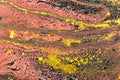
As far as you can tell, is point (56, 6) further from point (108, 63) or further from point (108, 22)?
point (108, 63)

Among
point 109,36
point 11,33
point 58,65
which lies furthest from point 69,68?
point 11,33

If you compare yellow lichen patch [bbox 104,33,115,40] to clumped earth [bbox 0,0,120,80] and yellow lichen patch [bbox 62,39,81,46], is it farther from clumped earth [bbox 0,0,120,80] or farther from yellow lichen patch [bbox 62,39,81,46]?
yellow lichen patch [bbox 62,39,81,46]

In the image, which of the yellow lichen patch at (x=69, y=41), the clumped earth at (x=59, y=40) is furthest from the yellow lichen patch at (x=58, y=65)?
the yellow lichen patch at (x=69, y=41)

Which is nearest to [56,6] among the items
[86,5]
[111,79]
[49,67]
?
[86,5]

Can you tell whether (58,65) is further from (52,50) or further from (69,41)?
(69,41)

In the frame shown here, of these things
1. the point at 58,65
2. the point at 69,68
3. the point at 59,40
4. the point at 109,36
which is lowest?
the point at 69,68

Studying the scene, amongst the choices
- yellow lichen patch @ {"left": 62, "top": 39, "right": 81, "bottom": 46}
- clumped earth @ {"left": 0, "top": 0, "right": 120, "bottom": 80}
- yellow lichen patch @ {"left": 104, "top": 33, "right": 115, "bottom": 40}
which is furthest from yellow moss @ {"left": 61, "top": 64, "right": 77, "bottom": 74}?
yellow lichen patch @ {"left": 104, "top": 33, "right": 115, "bottom": 40}

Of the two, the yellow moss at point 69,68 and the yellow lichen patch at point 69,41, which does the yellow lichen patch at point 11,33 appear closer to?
the yellow lichen patch at point 69,41
